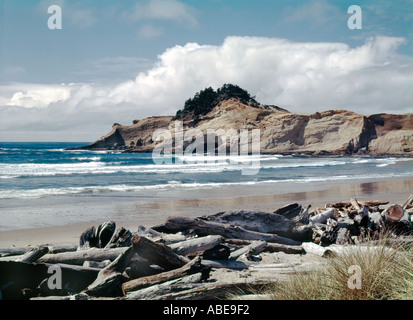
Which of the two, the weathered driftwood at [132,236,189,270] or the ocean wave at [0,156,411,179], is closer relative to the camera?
the weathered driftwood at [132,236,189,270]

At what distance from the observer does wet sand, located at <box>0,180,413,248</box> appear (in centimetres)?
973

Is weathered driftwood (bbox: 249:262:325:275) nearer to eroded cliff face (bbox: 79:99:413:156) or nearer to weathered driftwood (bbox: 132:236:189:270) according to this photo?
weathered driftwood (bbox: 132:236:189:270)

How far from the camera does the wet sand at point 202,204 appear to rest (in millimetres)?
9734

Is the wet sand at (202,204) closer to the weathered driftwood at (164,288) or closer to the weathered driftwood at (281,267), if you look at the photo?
the weathered driftwood at (164,288)

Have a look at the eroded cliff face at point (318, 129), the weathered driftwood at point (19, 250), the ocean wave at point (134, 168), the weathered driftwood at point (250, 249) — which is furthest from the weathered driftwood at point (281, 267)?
the eroded cliff face at point (318, 129)

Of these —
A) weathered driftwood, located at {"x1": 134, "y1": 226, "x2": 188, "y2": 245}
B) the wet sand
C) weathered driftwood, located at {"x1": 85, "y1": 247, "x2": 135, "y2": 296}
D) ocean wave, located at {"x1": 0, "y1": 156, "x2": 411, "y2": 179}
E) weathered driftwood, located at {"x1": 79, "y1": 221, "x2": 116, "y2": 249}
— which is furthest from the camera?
ocean wave, located at {"x1": 0, "y1": 156, "x2": 411, "y2": 179}

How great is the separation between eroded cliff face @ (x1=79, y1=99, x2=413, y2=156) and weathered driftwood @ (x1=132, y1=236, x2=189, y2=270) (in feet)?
201

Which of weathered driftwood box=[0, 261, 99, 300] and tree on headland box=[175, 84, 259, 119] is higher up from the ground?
tree on headland box=[175, 84, 259, 119]

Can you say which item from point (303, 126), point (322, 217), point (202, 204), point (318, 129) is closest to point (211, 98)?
point (303, 126)

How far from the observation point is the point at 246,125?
2990 inches

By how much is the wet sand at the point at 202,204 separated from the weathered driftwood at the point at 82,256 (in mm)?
2958

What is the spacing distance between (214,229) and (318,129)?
224 feet

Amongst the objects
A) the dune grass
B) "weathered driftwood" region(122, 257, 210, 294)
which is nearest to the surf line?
"weathered driftwood" region(122, 257, 210, 294)
